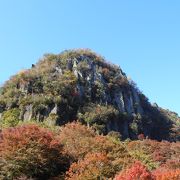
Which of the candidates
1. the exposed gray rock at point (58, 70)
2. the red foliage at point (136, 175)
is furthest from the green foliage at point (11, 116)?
the red foliage at point (136, 175)

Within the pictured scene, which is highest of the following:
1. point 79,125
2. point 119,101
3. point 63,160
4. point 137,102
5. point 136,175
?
point 137,102

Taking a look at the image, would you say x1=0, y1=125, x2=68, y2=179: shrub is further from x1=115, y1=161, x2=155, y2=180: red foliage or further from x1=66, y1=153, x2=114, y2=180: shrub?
x1=115, y1=161, x2=155, y2=180: red foliage

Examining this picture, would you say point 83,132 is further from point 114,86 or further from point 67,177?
point 114,86

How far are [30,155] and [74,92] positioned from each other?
43.0 metres

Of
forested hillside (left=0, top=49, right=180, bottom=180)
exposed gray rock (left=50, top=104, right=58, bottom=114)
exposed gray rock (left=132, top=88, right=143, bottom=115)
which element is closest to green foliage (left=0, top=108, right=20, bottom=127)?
forested hillside (left=0, top=49, right=180, bottom=180)

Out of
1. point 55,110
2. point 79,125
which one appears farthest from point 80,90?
point 79,125

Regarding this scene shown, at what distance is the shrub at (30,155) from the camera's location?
1298 inches

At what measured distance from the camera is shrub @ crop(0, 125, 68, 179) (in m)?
33.0

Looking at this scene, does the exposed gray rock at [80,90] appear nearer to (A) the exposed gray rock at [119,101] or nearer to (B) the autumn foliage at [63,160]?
(A) the exposed gray rock at [119,101]

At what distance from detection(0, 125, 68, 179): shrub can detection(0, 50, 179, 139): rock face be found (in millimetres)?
32214

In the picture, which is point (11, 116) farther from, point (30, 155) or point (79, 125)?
point (30, 155)

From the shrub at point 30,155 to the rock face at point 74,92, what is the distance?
3221 centimetres

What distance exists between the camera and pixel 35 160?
33719mm

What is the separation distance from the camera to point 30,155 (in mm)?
33500
